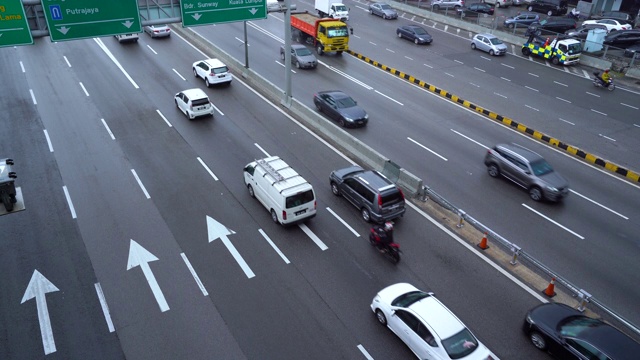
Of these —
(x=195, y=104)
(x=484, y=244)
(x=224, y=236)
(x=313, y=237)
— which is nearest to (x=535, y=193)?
(x=484, y=244)

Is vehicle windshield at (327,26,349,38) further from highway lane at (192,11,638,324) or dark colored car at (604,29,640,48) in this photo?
dark colored car at (604,29,640,48)

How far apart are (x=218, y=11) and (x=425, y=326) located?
17.2m

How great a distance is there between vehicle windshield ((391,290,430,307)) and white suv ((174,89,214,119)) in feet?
58.6

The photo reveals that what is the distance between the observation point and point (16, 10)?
16984mm

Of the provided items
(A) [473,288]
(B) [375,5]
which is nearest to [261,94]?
(A) [473,288]

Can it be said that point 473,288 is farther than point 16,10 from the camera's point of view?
No

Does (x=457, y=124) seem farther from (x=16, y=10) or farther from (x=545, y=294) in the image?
(x=16, y=10)

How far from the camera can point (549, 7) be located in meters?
54.8

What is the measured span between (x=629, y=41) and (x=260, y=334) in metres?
44.5

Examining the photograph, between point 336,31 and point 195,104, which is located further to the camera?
point 336,31

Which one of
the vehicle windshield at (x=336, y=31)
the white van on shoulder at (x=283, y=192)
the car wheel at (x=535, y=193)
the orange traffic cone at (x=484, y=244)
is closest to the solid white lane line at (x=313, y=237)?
the white van on shoulder at (x=283, y=192)

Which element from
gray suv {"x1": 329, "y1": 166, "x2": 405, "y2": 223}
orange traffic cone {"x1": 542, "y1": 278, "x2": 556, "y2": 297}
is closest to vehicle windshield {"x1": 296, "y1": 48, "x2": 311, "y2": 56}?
gray suv {"x1": 329, "y1": 166, "x2": 405, "y2": 223}

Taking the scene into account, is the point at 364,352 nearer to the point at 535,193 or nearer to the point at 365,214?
the point at 365,214

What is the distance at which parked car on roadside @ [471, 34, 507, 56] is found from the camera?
41.6 m
